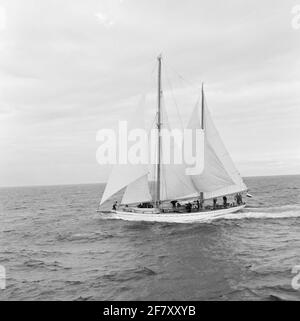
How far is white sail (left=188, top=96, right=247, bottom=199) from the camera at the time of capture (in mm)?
40188

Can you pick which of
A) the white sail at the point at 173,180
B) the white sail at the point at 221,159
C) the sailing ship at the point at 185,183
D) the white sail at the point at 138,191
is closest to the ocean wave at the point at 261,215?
the sailing ship at the point at 185,183

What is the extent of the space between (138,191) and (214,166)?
9.02m

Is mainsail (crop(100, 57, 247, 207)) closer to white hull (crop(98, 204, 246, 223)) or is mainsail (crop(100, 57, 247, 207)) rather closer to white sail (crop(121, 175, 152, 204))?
white sail (crop(121, 175, 152, 204))

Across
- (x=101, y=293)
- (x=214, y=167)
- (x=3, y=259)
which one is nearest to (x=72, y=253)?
(x=3, y=259)

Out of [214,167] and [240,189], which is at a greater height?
[214,167]

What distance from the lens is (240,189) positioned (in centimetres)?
4200

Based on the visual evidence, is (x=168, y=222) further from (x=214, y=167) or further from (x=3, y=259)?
(x=3, y=259)

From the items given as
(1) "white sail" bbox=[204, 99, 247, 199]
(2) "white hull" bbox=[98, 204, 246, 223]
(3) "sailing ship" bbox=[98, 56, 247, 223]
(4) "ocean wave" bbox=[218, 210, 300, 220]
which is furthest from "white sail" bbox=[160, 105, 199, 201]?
(4) "ocean wave" bbox=[218, 210, 300, 220]

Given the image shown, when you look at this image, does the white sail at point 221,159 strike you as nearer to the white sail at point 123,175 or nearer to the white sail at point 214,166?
the white sail at point 214,166

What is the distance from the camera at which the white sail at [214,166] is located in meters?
40.2

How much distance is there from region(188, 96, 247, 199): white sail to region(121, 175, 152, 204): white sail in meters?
5.65

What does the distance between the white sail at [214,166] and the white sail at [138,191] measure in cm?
565

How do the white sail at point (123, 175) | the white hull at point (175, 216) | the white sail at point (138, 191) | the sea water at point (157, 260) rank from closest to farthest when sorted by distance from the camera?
the sea water at point (157, 260)
the white sail at point (123, 175)
the white hull at point (175, 216)
the white sail at point (138, 191)
